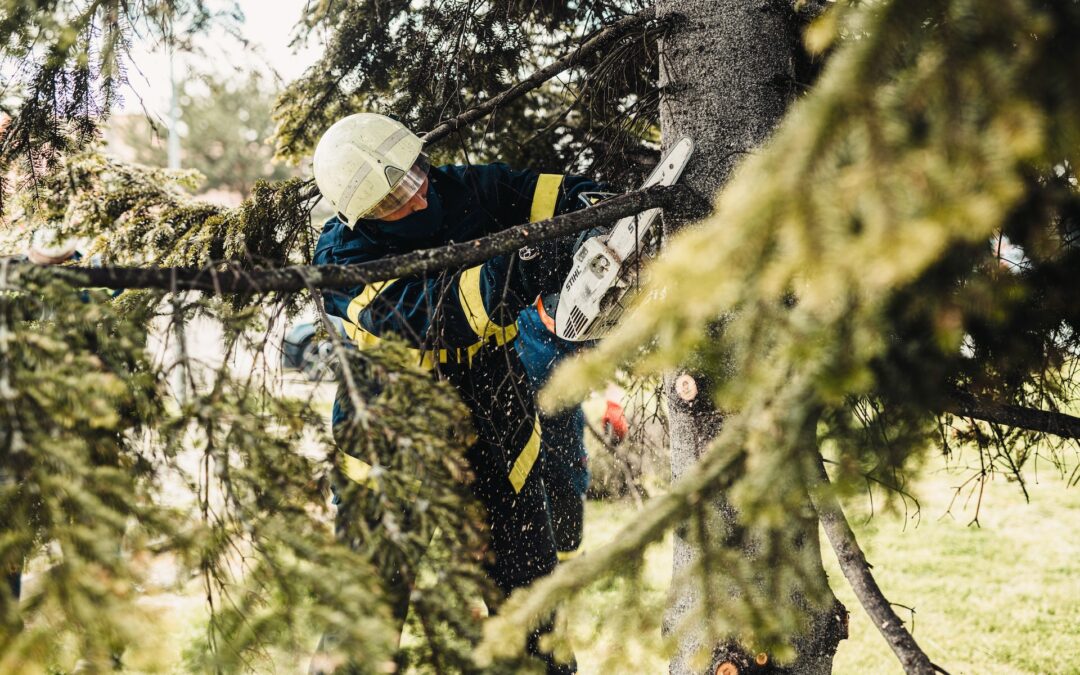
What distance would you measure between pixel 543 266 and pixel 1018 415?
1.42 metres

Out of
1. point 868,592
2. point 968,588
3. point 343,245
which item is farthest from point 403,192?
point 968,588

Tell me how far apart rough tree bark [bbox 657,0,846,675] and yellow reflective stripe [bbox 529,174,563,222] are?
2.27 feet

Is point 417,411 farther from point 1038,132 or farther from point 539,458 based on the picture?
point 539,458

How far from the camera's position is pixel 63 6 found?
6.40 ft

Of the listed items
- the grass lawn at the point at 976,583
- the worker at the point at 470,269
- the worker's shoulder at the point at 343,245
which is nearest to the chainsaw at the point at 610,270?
the worker at the point at 470,269

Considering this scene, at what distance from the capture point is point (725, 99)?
81.4 inches

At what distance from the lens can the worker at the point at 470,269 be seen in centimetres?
252

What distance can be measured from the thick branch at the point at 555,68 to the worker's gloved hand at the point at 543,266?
53 centimetres

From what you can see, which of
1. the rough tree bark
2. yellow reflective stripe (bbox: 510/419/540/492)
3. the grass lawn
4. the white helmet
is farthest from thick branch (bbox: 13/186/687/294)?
the grass lawn

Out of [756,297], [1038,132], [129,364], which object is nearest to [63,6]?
[129,364]

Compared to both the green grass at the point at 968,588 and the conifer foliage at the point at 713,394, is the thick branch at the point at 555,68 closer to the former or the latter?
the conifer foliage at the point at 713,394

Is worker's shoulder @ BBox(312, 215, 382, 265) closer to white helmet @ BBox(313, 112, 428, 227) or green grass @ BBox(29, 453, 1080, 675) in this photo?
white helmet @ BBox(313, 112, 428, 227)

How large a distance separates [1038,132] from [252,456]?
1.14 metres

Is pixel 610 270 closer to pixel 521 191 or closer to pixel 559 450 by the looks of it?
pixel 521 191
